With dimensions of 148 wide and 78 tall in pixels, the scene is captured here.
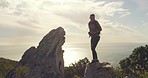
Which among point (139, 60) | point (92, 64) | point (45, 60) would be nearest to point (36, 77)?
point (45, 60)

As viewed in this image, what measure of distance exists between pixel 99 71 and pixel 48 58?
59.2 metres

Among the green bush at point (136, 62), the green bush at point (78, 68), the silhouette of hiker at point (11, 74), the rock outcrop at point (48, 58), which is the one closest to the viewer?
the green bush at point (136, 62)

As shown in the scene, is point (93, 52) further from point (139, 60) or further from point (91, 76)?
point (139, 60)

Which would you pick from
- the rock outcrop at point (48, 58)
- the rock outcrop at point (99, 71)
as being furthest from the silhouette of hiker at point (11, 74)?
the rock outcrop at point (99, 71)

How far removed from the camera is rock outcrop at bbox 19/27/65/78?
218ft

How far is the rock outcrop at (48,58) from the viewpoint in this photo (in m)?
66.4

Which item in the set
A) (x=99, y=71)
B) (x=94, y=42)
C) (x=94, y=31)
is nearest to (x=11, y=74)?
(x=99, y=71)

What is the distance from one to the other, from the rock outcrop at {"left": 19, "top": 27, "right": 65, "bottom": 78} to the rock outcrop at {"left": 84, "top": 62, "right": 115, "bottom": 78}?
49.6 meters

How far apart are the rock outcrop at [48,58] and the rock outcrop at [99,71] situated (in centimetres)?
4965

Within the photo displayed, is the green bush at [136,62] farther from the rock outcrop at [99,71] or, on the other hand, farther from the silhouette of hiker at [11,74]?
the rock outcrop at [99,71]

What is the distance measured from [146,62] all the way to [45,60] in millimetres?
32922

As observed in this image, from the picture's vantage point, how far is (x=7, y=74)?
5522cm

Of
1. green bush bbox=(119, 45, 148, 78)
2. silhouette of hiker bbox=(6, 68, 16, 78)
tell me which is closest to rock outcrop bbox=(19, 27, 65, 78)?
silhouette of hiker bbox=(6, 68, 16, 78)

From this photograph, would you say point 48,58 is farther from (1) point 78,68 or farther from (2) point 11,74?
(2) point 11,74
